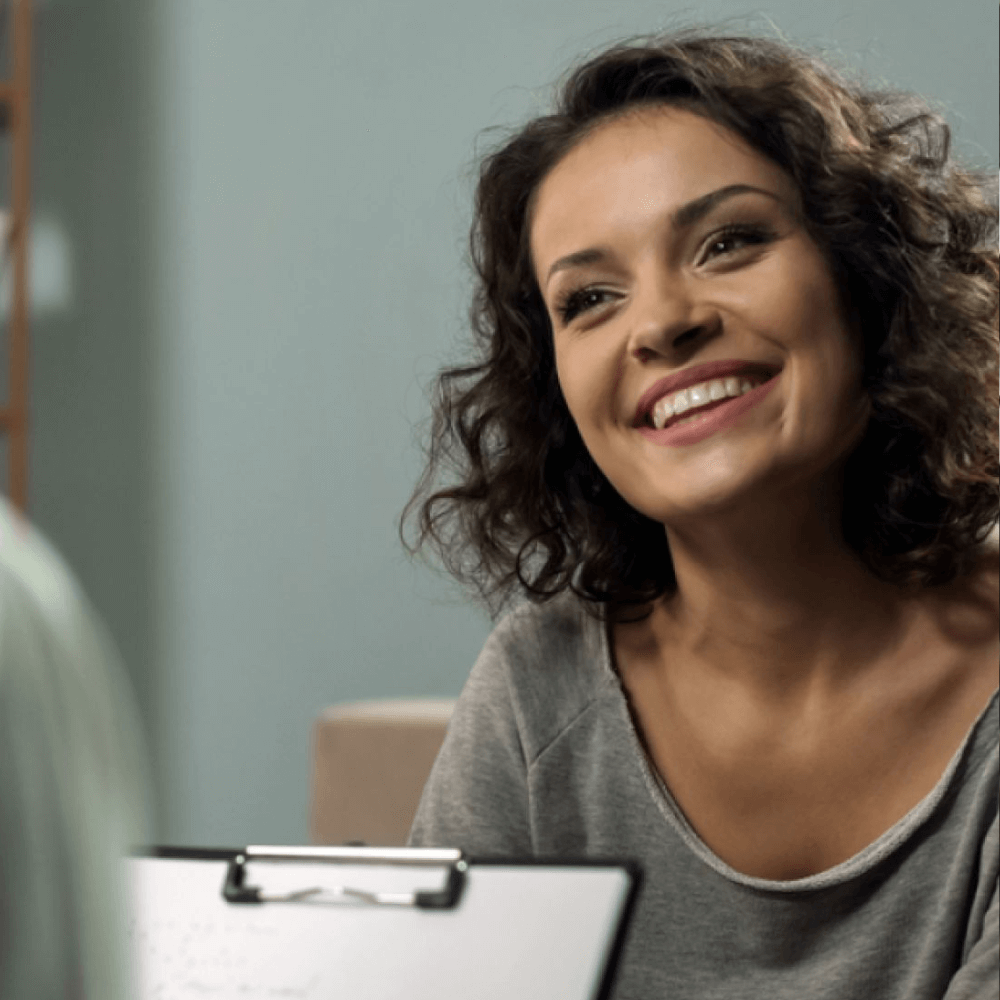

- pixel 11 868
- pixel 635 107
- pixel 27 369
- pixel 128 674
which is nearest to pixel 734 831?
pixel 635 107

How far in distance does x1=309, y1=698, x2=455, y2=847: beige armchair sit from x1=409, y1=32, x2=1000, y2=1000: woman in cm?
22

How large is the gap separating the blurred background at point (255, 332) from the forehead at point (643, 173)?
70 centimetres

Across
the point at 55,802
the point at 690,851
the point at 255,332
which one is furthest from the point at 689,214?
the point at 255,332

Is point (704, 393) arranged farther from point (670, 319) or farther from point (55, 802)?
point (55, 802)

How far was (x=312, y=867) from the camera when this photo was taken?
71 centimetres

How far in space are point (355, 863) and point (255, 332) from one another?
1.41 m

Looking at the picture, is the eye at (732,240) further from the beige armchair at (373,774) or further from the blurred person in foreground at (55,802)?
the blurred person in foreground at (55,802)

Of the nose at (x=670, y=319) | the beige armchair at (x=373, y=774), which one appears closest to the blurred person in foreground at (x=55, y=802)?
the nose at (x=670, y=319)

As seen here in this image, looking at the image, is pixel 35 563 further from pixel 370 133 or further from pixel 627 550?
pixel 370 133

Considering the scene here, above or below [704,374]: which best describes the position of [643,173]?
above

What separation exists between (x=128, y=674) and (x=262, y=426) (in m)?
0.47

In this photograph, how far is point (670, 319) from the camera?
0.92 meters

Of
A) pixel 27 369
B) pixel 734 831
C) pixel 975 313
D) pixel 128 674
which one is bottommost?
pixel 128 674

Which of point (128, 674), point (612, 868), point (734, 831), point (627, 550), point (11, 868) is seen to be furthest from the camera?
point (128, 674)
